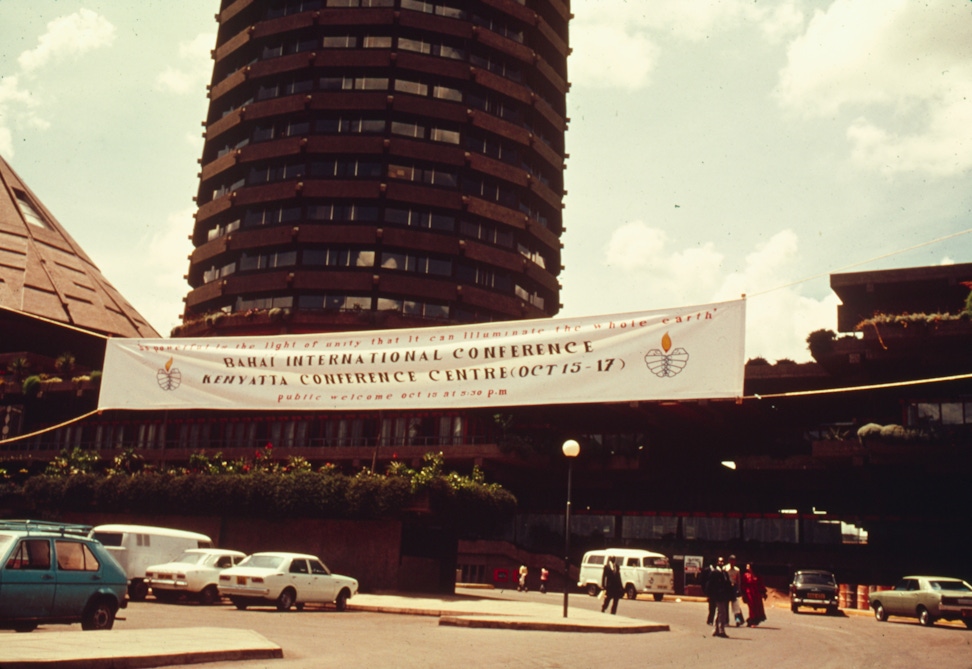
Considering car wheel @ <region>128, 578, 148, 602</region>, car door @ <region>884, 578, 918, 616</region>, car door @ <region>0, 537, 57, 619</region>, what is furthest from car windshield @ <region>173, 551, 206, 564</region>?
car door @ <region>884, 578, 918, 616</region>

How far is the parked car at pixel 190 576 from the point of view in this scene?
24.2m

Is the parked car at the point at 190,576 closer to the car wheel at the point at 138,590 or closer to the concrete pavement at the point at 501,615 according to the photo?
the car wheel at the point at 138,590

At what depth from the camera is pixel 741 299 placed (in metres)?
11.4

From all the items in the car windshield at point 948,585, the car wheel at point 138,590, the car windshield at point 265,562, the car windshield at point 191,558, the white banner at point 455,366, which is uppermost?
the white banner at point 455,366

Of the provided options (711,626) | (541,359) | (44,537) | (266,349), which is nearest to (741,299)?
(541,359)

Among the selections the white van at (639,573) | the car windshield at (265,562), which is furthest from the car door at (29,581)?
the white van at (639,573)

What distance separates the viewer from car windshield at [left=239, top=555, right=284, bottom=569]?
23703 mm

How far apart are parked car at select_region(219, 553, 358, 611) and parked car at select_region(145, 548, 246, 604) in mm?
1004

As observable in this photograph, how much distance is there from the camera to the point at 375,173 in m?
65.0

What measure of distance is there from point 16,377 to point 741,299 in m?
66.5

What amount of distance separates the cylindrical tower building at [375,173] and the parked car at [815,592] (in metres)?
31.1

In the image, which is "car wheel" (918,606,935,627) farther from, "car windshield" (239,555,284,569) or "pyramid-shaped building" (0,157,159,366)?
"pyramid-shaped building" (0,157,159,366)

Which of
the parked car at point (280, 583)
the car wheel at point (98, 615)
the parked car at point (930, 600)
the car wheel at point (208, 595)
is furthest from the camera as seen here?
the parked car at point (930, 600)

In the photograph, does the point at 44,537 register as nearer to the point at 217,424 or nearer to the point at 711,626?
the point at 711,626
